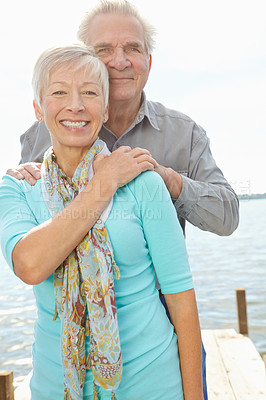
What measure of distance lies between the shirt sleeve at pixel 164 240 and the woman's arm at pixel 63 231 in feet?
0.39

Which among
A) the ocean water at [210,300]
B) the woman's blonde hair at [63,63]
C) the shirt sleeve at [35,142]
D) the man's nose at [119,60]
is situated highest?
the man's nose at [119,60]

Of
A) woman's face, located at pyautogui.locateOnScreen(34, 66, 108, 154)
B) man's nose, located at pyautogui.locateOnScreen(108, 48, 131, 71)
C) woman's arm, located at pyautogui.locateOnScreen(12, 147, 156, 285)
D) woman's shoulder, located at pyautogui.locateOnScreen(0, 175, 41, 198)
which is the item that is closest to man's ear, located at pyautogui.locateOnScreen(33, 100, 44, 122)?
woman's face, located at pyautogui.locateOnScreen(34, 66, 108, 154)

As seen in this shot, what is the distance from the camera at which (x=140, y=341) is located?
60.3 inches

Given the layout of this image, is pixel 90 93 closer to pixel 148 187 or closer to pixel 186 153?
pixel 148 187

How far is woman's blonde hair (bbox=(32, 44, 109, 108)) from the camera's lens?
1.58m

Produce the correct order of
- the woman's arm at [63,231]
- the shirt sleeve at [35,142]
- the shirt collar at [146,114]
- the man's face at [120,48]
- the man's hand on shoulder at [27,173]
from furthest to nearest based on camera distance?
the shirt sleeve at [35,142]
the shirt collar at [146,114]
the man's face at [120,48]
the man's hand on shoulder at [27,173]
the woman's arm at [63,231]

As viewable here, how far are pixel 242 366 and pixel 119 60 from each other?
3.33 meters

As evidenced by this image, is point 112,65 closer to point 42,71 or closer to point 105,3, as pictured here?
point 105,3

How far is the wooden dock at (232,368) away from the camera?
143 inches

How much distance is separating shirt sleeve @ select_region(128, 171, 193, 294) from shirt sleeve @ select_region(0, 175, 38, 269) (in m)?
0.40

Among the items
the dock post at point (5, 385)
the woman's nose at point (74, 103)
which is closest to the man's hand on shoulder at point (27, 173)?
the woman's nose at point (74, 103)

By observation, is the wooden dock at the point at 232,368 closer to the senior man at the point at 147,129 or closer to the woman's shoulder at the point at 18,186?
the senior man at the point at 147,129

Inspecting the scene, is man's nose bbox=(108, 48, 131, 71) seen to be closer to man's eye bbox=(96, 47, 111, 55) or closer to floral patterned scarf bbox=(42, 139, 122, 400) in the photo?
man's eye bbox=(96, 47, 111, 55)

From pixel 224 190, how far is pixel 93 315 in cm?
100
